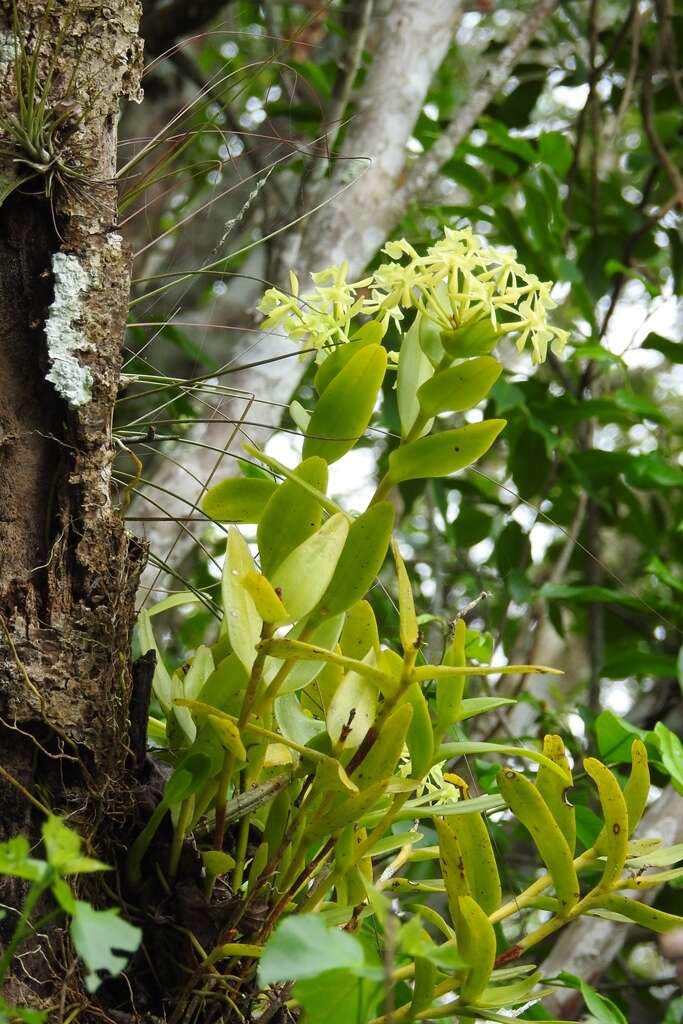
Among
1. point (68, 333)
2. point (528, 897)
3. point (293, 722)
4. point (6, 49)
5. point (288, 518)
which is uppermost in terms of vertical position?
point (6, 49)

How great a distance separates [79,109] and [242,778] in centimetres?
40

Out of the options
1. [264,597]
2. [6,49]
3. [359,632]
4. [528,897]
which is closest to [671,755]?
[528,897]

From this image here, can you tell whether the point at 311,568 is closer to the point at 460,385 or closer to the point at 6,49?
the point at 460,385

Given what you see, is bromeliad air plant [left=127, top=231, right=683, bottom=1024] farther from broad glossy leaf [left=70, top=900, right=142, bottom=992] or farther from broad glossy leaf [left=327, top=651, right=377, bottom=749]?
broad glossy leaf [left=70, top=900, right=142, bottom=992]

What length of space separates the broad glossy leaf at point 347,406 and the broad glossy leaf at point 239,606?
0.09 meters

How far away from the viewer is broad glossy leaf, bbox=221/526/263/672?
0.52m

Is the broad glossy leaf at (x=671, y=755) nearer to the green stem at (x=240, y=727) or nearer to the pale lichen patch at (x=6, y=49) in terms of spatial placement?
the green stem at (x=240, y=727)

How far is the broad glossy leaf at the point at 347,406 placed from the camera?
577 millimetres

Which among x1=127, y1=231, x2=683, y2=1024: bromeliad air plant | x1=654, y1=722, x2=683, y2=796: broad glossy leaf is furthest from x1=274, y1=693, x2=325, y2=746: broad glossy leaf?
x1=654, y1=722, x2=683, y2=796: broad glossy leaf

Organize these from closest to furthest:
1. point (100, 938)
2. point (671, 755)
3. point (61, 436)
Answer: point (100, 938), point (61, 436), point (671, 755)

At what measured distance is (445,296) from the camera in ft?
1.96

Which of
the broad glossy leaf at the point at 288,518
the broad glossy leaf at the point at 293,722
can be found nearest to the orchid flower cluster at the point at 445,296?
the broad glossy leaf at the point at 288,518

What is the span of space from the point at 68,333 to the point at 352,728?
10.5 inches

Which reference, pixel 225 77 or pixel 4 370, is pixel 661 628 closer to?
pixel 225 77
